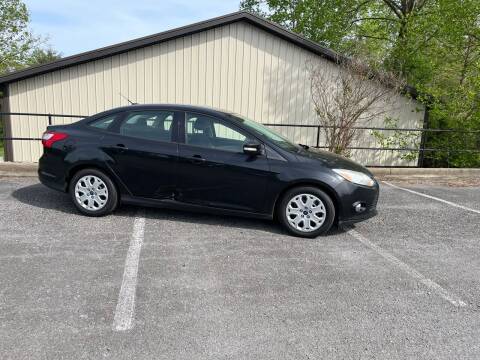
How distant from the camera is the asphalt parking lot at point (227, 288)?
256 cm

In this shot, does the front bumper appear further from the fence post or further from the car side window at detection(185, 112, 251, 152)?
the fence post

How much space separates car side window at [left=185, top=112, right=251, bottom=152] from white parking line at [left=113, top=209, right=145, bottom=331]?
4.27 ft

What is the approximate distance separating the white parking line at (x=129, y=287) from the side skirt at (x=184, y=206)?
388mm

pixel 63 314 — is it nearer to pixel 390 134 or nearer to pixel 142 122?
pixel 142 122

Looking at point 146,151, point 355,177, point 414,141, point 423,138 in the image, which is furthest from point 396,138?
point 146,151

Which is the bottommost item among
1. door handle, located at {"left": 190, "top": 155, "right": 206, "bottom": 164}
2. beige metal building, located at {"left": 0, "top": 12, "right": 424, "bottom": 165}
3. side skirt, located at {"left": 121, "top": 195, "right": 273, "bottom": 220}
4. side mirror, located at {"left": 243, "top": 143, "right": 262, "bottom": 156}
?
side skirt, located at {"left": 121, "top": 195, "right": 273, "bottom": 220}

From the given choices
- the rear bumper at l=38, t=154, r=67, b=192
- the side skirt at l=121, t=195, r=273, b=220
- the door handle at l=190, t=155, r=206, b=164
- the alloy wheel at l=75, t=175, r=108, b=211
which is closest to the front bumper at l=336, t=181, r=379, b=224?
the side skirt at l=121, t=195, r=273, b=220

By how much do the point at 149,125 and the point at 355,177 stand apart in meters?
2.66

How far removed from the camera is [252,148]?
454 cm

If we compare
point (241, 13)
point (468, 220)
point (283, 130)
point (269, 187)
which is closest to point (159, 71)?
point (241, 13)

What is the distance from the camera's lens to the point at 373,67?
9.12m

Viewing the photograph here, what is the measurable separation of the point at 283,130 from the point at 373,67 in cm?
287

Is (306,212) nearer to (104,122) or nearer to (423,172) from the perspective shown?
(104,122)

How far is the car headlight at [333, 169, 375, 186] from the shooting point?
460cm
